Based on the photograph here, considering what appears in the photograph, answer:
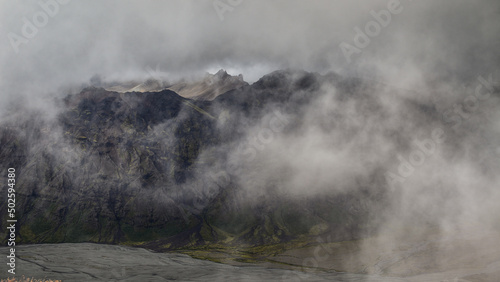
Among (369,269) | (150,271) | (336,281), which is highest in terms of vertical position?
(150,271)

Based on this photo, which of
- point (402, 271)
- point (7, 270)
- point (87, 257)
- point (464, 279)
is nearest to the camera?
point (7, 270)

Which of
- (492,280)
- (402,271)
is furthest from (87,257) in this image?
(492,280)

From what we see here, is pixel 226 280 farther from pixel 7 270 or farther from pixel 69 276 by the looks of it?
pixel 7 270

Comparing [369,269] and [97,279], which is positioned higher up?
[97,279]

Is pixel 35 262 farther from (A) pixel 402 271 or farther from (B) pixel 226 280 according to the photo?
(A) pixel 402 271

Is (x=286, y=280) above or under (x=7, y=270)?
under

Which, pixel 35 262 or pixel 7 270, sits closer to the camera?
pixel 7 270

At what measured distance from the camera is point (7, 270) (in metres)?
89.3

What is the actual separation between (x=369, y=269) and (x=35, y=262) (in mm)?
183644

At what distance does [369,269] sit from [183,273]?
136431mm

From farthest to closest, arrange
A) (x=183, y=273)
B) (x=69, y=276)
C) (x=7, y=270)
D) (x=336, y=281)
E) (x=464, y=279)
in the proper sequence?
1. (x=464, y=279)
2. (x=336, y=281)
3. (x=183, y=273)
4. (x=69, y=276)
5. (x=7, y=270)

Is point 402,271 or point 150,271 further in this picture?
point 402,271

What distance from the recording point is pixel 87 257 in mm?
139000

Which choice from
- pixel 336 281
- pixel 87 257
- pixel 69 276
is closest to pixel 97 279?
pixel 69 276
